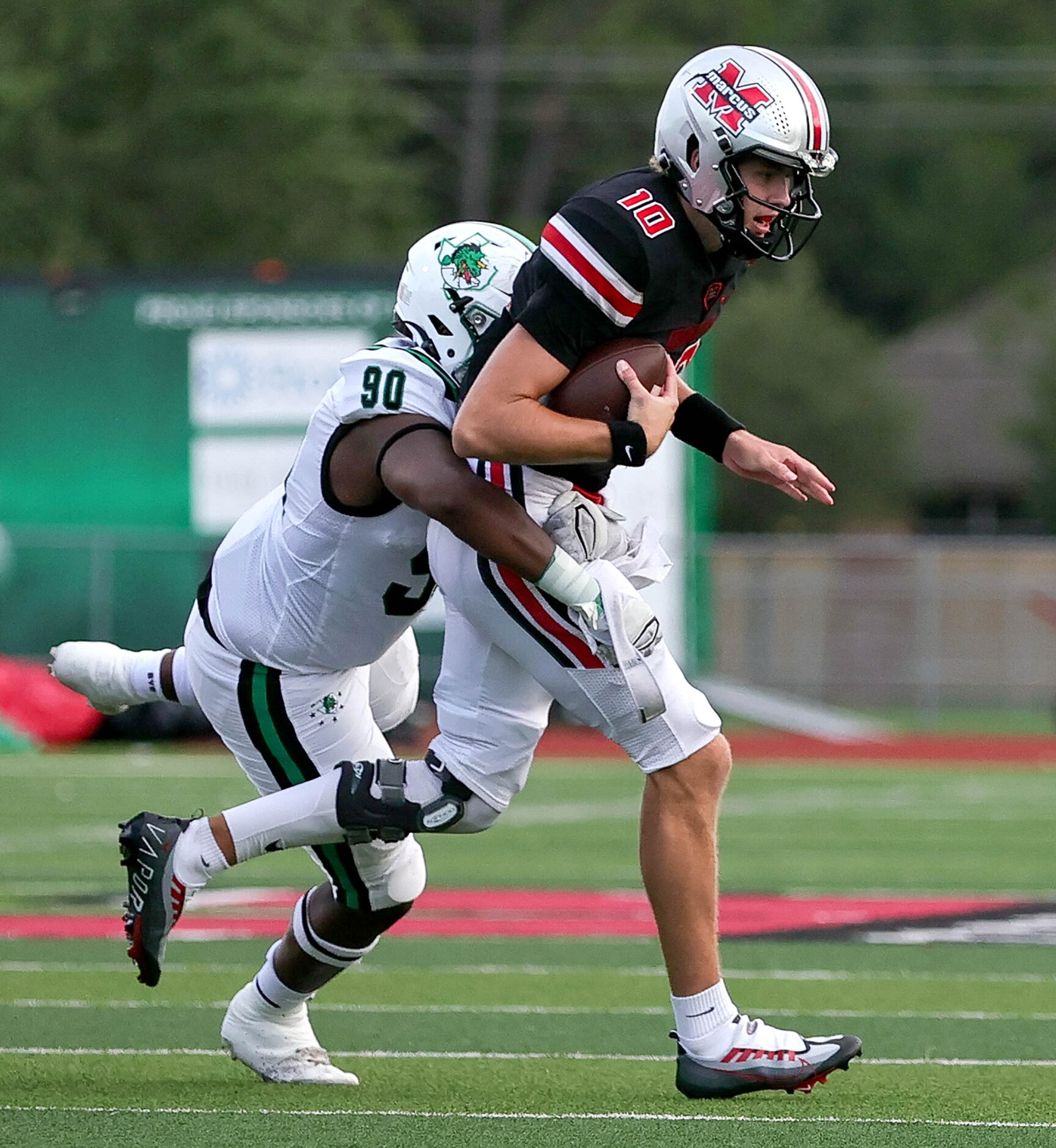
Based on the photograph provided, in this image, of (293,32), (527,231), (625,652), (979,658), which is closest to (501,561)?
(625,652)

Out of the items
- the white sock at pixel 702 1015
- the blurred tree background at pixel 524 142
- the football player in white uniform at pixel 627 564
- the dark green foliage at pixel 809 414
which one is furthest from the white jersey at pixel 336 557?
the dark green foliage at pixel 809 414

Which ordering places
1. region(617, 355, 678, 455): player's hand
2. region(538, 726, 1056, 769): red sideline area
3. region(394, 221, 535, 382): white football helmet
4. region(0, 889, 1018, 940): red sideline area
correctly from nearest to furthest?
1. region(617, 355, 678, 455): player's hand
2. region(394, 221, 535, 382): white football helmet
3. region(0, 889, 1018, 940): red sideline area
4. region(538, 726, 1056, 769): red sideline area

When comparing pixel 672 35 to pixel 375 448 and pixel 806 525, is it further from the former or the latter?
pixel 375 448

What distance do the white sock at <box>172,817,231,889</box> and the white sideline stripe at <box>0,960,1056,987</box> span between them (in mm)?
2011

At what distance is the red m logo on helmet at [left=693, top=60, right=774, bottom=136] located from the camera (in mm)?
4488

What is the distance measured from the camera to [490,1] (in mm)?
38062

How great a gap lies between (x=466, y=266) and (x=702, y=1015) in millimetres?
1553

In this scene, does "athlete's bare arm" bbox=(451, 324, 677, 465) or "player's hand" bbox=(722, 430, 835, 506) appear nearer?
"athlete's bare arm" bbox=(451, 324, 677, 465)

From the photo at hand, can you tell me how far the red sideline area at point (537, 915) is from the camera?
759 centimetres

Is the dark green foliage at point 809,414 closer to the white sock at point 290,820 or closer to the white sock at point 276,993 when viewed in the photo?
the white sock at point 276,993

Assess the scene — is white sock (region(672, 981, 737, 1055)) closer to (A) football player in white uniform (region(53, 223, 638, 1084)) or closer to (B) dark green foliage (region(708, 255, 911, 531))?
(A) football player in white uniform (region(53, 223, 638, 1084))

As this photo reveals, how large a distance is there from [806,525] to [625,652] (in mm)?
29773

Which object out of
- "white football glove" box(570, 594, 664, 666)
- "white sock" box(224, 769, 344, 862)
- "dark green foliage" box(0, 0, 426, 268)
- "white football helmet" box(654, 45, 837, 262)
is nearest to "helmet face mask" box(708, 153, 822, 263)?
"white football helmet" box(654, 45, 837, 262)

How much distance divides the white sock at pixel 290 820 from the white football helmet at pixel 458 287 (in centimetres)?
88
